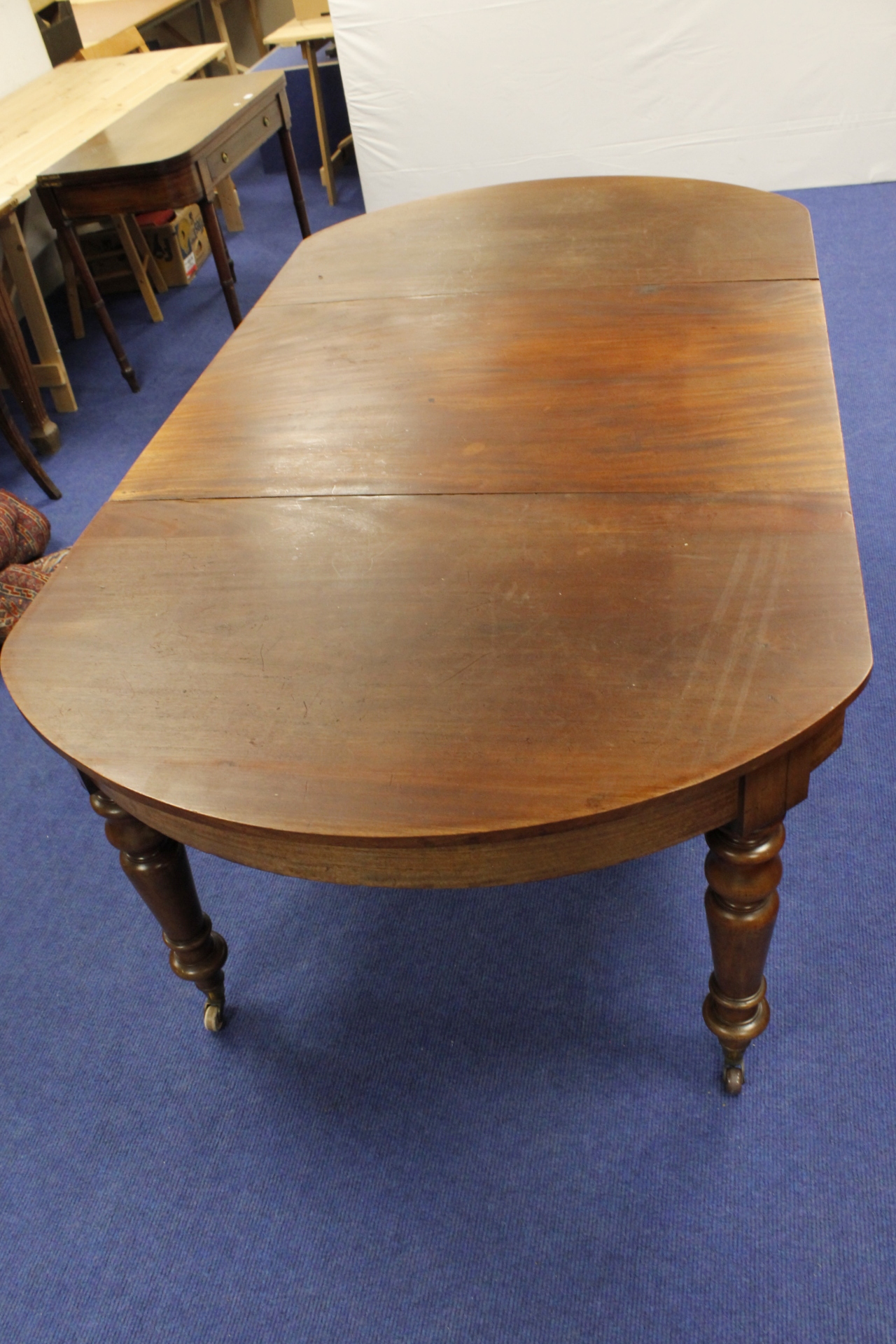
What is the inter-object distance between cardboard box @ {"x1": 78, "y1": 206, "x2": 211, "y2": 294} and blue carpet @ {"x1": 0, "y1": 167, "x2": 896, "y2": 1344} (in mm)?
2376

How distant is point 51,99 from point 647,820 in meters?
3.11

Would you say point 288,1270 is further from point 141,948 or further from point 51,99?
point 51,99

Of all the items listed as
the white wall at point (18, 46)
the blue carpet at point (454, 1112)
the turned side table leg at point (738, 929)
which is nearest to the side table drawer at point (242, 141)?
the white wall at point (18, 46)

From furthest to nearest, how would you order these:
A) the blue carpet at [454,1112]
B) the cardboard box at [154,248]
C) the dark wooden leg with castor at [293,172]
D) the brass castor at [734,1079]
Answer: the cardboard box at [154,248] → the dark wooden leg with castor at [293,172] → the brass castor at [734,1079] → the blue carpet at [454,1112]

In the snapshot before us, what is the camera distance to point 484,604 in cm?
100

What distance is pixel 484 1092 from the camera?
1248 millimetres

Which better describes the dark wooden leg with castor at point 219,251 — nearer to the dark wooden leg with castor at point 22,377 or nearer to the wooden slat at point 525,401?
the dark wooden leg with castor at point 22,377

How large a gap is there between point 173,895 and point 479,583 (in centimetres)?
51

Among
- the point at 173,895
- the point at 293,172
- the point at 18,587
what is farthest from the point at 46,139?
the point at 173,895

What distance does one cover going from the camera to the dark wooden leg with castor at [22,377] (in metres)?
2.28

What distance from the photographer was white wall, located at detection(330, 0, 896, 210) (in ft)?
10.1

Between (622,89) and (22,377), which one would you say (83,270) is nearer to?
(22,377)

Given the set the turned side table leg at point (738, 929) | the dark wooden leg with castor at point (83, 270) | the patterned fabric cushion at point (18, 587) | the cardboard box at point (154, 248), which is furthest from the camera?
the cardboard box at point (154, 248)

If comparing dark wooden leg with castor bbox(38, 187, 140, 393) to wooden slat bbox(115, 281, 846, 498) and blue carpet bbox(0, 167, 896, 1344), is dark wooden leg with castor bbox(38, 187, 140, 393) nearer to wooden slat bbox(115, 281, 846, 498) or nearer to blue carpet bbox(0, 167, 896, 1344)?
wooden slat bbox(115, 281, 846, 498)
